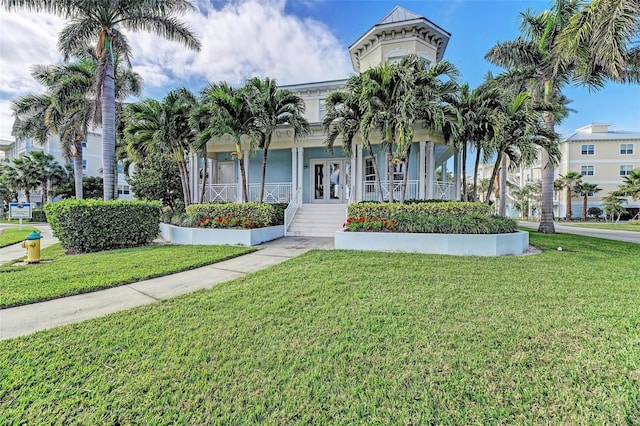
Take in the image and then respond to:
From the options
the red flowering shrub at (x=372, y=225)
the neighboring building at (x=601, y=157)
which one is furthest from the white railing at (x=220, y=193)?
the neighboring building at (x=601, y=157)

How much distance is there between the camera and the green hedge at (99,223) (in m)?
8.52

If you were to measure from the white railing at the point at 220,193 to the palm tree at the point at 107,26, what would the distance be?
4.30 m

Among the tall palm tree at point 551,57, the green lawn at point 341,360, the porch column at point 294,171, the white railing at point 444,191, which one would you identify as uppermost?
the tall palm tree at point 551,57

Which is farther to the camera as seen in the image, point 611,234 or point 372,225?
point 611,234

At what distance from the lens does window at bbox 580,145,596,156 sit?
119ft

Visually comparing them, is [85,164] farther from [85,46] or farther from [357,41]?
[357,41]

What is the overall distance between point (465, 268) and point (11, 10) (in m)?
15.9

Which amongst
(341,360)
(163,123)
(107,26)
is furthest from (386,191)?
(107,26)

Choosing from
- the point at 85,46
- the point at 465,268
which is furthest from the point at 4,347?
the point at 85,46

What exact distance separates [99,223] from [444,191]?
12.9 meters

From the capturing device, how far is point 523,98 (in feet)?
32.0

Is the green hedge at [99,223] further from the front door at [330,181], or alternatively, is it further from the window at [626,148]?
the window at [626,148]

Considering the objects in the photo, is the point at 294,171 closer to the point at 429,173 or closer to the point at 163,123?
the point at 163,123

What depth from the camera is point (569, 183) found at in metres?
34.6
